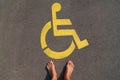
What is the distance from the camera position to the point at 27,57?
22.3 feet

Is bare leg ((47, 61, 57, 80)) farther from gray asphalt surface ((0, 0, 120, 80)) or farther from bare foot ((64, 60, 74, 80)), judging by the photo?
bare foot ((64, 60, 74, 80))

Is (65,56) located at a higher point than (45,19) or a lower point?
lower

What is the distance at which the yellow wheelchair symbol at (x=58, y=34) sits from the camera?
21.8 ft

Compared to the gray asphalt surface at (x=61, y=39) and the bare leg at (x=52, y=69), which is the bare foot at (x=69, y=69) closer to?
the gray asphalt surface at (x=61, y=39)

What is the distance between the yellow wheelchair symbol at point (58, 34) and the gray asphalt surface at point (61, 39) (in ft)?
0.26

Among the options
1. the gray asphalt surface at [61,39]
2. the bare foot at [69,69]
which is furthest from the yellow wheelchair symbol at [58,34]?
the bare foot at [69,69]

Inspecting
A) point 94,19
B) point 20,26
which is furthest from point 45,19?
point 94,19

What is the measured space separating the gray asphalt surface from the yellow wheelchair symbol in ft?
A: 0.26

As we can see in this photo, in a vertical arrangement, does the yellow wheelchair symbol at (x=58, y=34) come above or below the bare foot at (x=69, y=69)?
above

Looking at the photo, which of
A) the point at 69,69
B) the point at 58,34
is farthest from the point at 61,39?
the point at 69,69

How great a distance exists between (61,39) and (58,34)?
0.13 metres

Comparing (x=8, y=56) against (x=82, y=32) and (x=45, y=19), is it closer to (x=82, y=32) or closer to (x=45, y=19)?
(x=45, y=19)

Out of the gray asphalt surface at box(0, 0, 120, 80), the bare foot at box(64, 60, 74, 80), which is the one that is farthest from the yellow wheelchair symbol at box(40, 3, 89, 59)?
the bare foot at box(64, 60, 74, 80)

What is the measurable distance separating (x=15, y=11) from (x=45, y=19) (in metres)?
0.76
